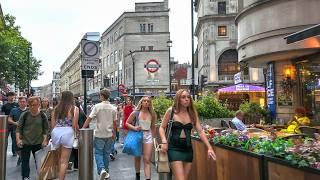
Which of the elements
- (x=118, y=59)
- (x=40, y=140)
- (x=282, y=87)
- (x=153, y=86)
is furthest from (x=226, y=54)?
(x=40, y=140)

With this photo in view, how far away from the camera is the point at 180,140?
6379 mm

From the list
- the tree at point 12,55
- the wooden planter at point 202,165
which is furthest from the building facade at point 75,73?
the wooden planter at point 202,165

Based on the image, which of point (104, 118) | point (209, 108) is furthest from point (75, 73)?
point (104, 118)

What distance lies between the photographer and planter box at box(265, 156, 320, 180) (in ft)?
14.4

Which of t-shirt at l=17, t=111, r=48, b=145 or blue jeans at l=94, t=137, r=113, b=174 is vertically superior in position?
t-shirt at l=17, t=111, r=48, b=145

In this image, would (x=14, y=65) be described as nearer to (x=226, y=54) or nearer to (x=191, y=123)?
(x=226, y=54)

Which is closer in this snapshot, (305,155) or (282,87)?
(305,155)

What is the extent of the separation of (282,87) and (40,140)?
48.4 feet

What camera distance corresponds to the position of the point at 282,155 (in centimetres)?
506

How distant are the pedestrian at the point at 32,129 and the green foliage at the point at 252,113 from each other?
39.4 ft

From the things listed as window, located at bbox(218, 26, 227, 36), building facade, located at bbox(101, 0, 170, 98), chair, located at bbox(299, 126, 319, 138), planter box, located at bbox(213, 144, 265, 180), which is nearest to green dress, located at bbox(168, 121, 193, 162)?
planter box, located at bbox(213, 144, 265, 180)

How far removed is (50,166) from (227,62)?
5537 centimetres

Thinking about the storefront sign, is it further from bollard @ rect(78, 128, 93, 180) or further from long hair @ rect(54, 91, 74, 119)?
bollard @ rect(78, 128, 93, 180)

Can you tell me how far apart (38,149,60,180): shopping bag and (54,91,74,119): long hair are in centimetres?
64
